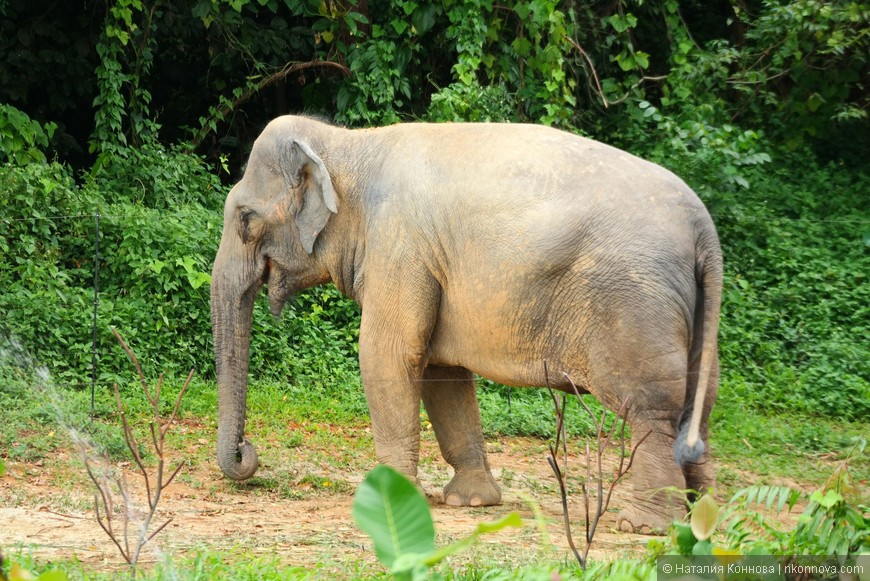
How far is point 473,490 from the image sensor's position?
6992 millimetres

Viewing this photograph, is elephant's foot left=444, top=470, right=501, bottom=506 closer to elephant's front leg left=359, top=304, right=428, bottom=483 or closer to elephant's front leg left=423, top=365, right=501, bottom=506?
elephant's front leg left=423, top=365, right=501, bottom=506

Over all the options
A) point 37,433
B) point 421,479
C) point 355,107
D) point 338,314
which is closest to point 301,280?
point 421,479

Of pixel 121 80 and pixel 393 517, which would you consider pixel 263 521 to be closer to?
pixel 393 517

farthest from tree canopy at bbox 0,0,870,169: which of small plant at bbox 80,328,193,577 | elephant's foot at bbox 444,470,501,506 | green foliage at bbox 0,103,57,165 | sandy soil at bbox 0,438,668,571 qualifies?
small plant at bbox 80,328,193,577

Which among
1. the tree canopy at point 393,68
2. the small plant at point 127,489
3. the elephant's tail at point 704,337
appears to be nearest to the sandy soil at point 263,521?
the small plant at point 127,489

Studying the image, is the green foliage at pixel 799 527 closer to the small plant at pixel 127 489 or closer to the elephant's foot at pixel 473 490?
the small plant at pixel 127 489

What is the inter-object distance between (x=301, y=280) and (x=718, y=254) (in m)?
2.49

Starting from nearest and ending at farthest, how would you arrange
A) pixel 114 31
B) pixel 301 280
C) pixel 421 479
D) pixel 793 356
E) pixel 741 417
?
pixel 301 280
pixel 421 479
pixel 741 417
pixel 793 356
pixel 114 31

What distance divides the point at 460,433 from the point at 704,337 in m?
1.83

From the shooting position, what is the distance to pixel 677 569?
360 centimetres

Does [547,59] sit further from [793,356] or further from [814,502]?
[814,502]

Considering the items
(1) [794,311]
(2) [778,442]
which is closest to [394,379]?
(2) [778,442]

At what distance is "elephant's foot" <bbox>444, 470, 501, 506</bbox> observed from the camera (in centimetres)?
697

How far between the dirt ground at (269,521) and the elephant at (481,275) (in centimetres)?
30
